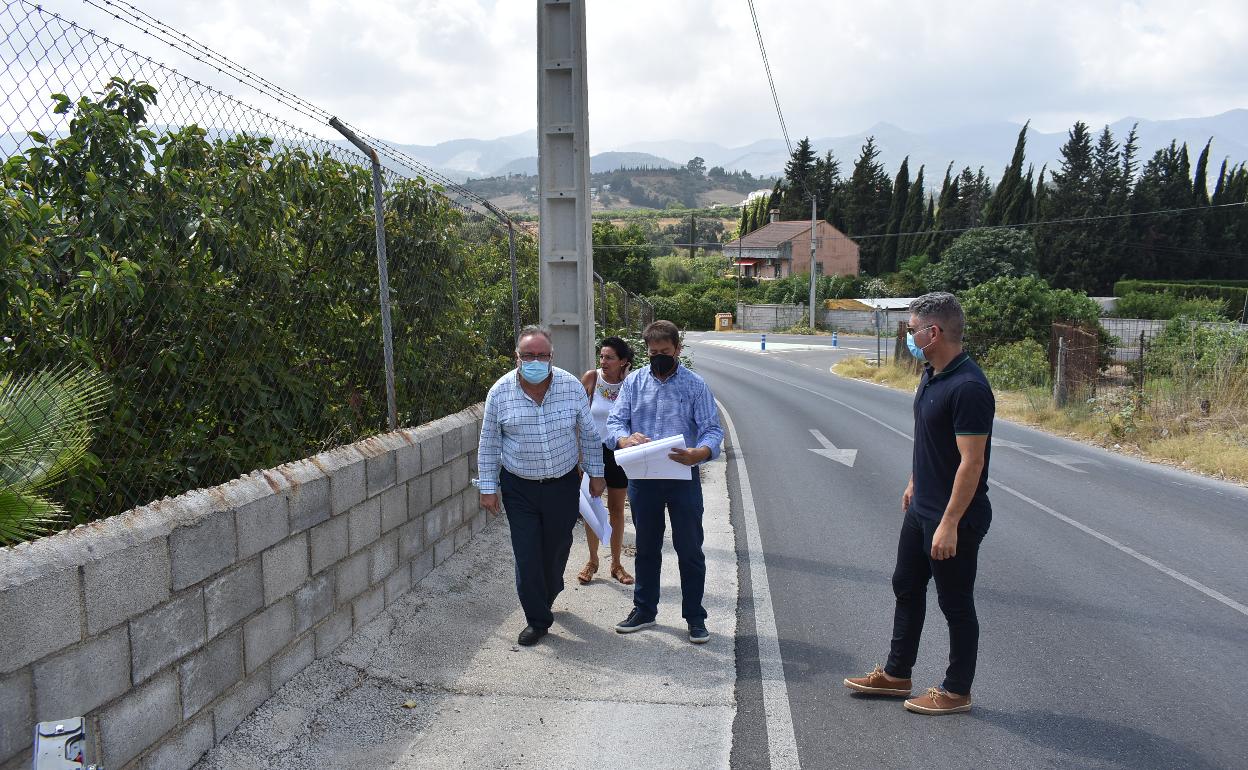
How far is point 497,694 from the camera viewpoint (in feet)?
15.3

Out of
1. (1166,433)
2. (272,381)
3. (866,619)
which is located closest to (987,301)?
(1166,433)

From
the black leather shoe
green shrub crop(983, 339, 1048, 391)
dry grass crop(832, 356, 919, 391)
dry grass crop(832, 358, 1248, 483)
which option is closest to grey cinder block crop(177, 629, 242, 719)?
the black leather shoe

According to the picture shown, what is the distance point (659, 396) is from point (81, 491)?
2902mm

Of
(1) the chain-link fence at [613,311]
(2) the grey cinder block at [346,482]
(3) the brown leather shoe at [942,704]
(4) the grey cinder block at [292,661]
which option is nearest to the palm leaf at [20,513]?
(4) the grey cinder block at [292,661]

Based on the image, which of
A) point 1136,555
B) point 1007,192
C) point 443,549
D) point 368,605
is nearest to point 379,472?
point 368,605

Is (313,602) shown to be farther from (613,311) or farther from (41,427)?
(613,311)

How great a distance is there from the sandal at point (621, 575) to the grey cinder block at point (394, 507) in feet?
5.33

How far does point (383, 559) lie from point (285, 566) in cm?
111

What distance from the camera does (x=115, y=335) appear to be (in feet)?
12.6

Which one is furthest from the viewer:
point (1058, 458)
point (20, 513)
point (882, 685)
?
point (1058, 458)

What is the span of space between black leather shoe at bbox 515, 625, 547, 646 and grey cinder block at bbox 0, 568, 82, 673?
266 cm

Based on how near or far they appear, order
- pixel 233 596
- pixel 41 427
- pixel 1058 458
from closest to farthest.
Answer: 1. pixel 41 427
2. pixel 233 596
3. pixel 1058 458

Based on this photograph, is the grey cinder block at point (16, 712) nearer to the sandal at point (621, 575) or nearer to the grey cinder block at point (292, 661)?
the grey cinder block at point (292, 661)

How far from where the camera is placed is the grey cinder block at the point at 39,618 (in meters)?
2.73
